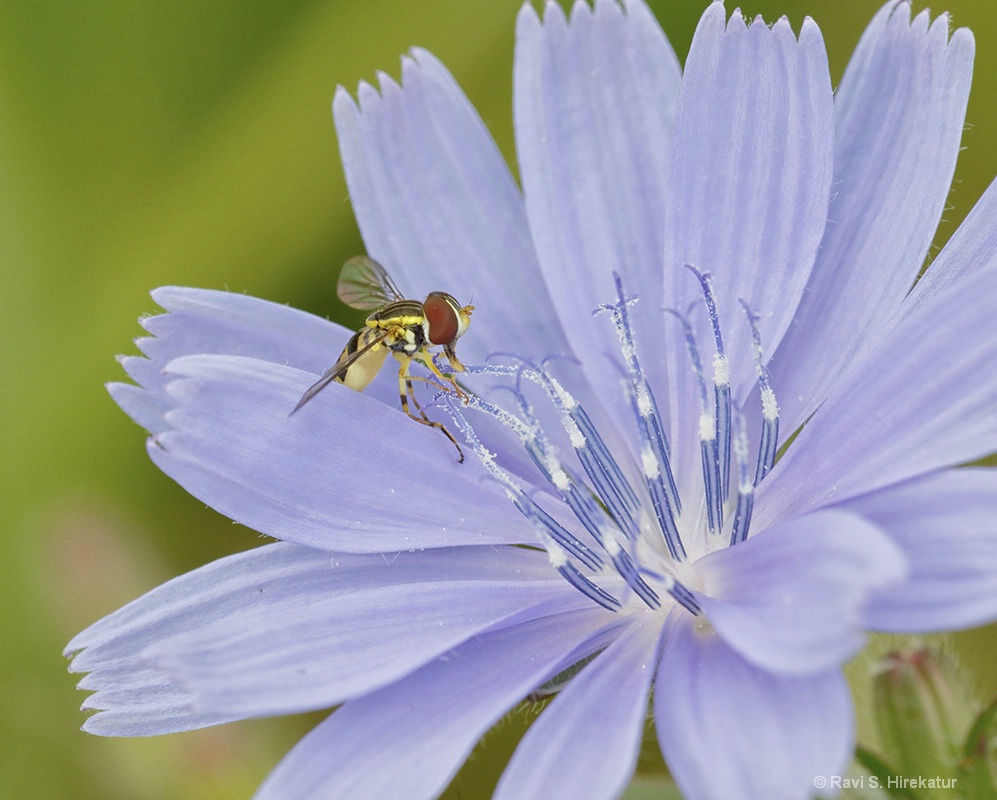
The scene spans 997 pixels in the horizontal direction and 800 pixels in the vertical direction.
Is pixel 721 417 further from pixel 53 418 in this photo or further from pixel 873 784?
pixel 53 418

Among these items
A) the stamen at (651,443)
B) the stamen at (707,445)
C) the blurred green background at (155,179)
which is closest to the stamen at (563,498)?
the stamen at (651,443)

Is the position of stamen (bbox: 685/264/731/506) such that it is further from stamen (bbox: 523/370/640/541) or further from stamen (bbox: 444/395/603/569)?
stamen (bbox: 444/395/603/569)

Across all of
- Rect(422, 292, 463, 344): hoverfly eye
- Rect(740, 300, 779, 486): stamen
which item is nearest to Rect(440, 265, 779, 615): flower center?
Rect(740, 300, 779, 486): stamen

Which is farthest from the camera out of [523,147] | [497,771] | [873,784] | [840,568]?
[497,771]

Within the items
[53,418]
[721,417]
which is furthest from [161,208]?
[721,417]

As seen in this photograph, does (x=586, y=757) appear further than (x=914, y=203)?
No

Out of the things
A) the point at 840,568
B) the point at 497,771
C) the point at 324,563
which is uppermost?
the point at 324,563

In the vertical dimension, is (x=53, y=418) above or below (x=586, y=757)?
above

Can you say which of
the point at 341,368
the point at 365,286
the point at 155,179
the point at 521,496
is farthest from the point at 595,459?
the point at 155,179
